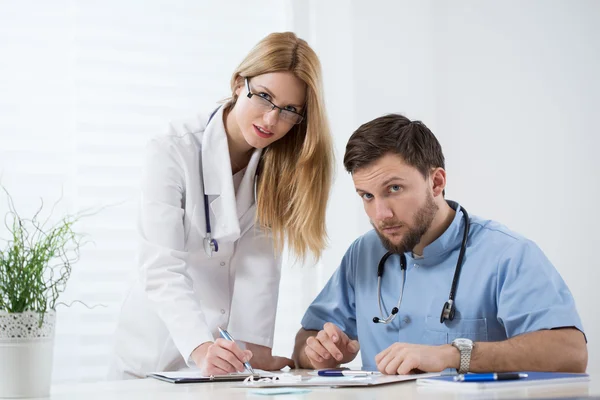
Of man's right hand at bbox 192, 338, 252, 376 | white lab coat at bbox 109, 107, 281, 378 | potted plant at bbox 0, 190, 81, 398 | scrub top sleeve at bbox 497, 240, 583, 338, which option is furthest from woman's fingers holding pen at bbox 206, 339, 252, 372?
scrub top sleeve at bbox 497, 240, 583, 338

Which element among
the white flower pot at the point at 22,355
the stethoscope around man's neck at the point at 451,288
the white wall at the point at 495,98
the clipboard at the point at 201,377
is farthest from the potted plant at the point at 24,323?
the white wall at the point at 495,98

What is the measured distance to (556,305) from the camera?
1.65 metres

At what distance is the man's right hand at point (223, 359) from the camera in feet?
5.27

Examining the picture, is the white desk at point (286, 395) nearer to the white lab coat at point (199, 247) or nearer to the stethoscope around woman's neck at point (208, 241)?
the white lab coat at point (199, 247)

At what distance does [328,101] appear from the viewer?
135 inches

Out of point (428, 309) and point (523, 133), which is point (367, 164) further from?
point (523, 133)

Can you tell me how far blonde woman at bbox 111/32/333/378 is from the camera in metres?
1.91

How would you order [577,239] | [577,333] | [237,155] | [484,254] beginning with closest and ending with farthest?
[577,333] → [484,254] → [237,155] → [577,239]

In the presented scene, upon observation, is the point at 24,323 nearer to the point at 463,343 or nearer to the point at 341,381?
the point at 341,381

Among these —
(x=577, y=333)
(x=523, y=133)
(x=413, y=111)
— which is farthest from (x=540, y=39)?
(x=577, y=333)

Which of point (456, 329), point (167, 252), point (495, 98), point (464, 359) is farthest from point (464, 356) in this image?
point (495, 98)

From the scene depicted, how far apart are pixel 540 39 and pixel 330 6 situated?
0.99m

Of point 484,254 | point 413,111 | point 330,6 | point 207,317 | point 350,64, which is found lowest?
point 207,317

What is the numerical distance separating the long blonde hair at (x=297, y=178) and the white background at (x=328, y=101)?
890 mm
